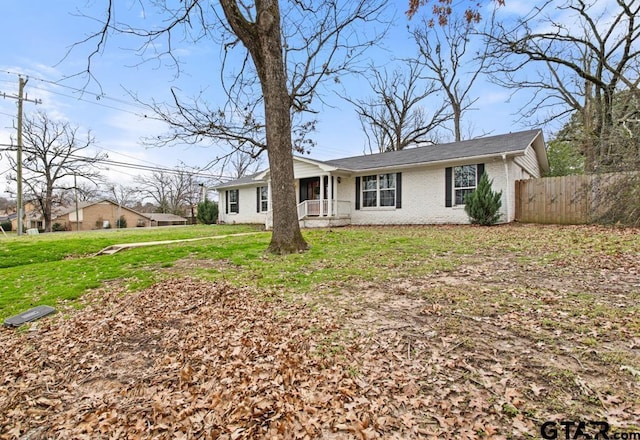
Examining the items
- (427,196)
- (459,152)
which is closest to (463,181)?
(459,152)

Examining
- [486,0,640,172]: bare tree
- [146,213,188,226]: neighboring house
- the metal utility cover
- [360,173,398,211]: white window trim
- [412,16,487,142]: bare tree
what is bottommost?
the metal utility cover

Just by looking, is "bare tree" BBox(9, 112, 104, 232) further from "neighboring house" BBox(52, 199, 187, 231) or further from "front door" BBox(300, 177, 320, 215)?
"front door" BBox(300, 177, 320, 215)

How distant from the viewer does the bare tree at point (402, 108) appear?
25453 mm

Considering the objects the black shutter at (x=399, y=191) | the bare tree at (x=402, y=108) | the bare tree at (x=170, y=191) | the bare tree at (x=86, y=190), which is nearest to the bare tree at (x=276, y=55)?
the black shutter at (x=399, y=191)

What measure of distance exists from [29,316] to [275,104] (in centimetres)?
553

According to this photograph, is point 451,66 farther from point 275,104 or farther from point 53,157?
point 53,157

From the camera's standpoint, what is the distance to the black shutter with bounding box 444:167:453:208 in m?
13.1

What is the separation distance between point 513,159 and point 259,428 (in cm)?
1313

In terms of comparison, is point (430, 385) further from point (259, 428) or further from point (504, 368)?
point (259, 428)

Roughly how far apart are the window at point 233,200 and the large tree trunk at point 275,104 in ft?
49.3

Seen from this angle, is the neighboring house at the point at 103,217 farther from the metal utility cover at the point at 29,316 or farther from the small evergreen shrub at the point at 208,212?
the metal utility cover at the point at 29,316

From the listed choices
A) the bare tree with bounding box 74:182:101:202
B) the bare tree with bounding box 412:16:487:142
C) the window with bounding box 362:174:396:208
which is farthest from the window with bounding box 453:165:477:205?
the bare tree with bounding box 74:182:101:202

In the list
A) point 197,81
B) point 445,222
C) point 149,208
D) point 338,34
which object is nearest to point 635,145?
point 445,222

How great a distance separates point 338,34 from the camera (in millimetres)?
9914
